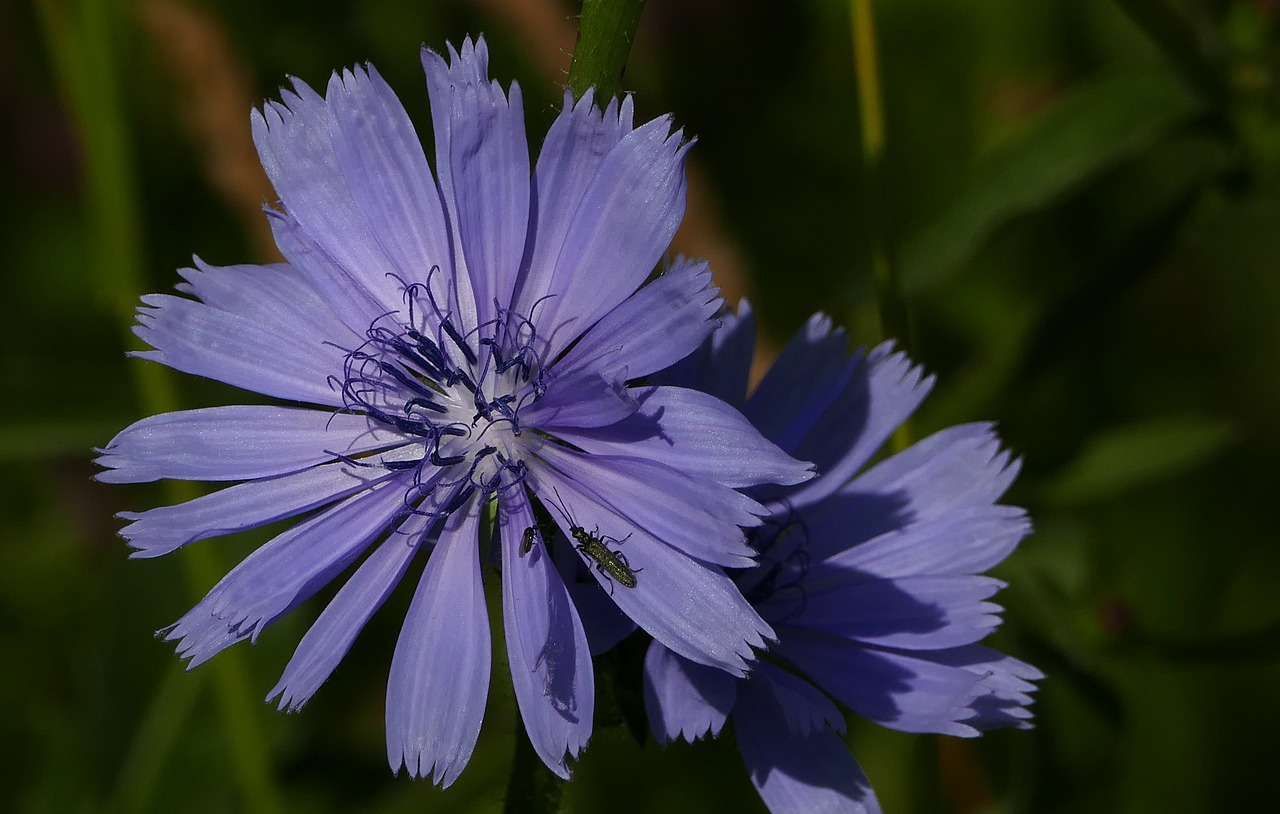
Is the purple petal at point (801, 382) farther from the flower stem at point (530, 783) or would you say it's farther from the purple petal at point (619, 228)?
the flower stem at point (530, 783)

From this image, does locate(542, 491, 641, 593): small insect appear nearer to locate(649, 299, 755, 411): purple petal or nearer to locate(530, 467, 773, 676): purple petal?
locate(530, 467, 773, 676): purple petal

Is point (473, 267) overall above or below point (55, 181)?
below

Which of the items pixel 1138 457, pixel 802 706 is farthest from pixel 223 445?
pixel 1138 457

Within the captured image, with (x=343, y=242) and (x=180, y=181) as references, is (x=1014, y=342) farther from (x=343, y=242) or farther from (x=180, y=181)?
(x=180, y=181)

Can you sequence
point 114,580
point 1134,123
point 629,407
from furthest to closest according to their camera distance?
point 114,580
point 1134,123
point 629,407

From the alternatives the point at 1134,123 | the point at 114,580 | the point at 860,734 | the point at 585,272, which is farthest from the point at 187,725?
the point at 1134,123

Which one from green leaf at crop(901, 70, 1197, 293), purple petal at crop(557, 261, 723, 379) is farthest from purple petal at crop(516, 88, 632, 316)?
green leaf at crop(901, 70, 1197, 293)
